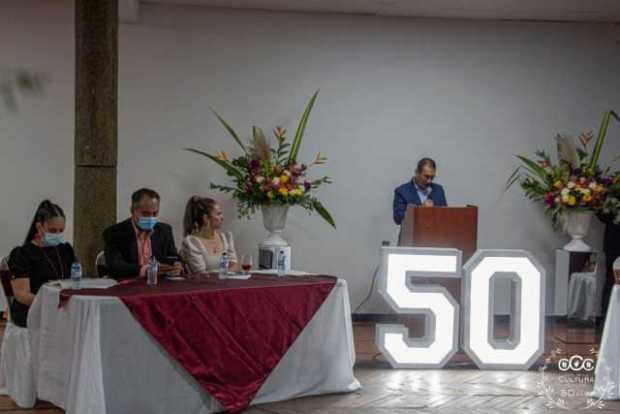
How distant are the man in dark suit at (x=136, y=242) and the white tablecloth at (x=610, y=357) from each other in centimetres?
253

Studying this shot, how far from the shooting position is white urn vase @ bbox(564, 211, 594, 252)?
25.8 ft

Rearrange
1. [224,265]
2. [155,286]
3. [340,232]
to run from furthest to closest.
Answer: [340,232]
[224,265]
[155,286]

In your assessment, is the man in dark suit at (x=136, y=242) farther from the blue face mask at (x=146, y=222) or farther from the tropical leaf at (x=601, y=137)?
the tropical leaf at (x=601, y=137)

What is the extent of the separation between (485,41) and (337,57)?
145 cm

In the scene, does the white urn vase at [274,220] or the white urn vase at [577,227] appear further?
the white urn vase at [577,227]

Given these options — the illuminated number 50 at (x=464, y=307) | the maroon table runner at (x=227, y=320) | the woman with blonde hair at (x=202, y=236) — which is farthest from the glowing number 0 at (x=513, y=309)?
the woman with blonde hair at (x=202, y=236)

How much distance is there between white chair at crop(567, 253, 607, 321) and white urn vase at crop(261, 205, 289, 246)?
2.54 metres

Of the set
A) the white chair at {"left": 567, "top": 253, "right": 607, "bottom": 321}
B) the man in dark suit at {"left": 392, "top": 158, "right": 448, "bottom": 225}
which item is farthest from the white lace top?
the white chair at {"left": 567, "top": 253, "right": 607, "bottom": 321}

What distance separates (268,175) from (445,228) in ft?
5.66

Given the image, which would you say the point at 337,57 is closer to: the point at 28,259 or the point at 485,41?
the point at 485,41

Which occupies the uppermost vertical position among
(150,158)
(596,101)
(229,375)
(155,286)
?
(596,101)

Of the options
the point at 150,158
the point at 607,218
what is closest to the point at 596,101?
the point at 607,218

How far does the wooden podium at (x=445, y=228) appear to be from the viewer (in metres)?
6.27

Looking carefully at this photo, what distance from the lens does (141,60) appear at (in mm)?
8023
